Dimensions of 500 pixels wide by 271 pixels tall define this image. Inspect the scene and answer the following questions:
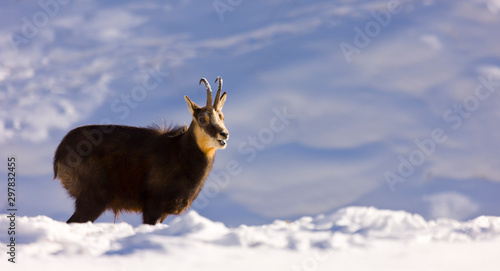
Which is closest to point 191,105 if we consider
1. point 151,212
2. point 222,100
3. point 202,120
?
point 202,120

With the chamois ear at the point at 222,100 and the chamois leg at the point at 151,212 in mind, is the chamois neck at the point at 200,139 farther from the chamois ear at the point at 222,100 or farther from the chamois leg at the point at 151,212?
the chamois leg at the point at 151,212

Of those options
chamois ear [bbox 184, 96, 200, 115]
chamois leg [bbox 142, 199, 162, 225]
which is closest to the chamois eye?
chamois ear [bbox 184, 96, 200, 115]

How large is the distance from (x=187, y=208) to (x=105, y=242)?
4.07 metres

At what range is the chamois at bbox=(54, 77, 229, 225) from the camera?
480 inches

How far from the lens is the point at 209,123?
12312 millimetres

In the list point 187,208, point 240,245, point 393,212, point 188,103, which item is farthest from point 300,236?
point 188,103

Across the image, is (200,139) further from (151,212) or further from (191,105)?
(151,212)

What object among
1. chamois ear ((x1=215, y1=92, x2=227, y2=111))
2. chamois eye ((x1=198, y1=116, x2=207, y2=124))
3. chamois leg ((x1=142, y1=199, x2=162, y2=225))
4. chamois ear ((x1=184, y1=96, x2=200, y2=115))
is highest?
chamois ear ((x1=215, y1=92, x2=227, y2=111))

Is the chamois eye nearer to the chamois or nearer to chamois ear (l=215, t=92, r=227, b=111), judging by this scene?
the chamois

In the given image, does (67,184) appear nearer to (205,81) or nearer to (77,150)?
(77,150)

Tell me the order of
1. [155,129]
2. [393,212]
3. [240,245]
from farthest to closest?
[155,129], [393,212], [240,245]

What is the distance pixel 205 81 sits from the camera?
12.8m

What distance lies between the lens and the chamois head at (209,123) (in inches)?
479

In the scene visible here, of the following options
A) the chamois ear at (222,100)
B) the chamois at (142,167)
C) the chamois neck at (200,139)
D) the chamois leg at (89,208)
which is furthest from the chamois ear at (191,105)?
the chamois leg at (89,208)
